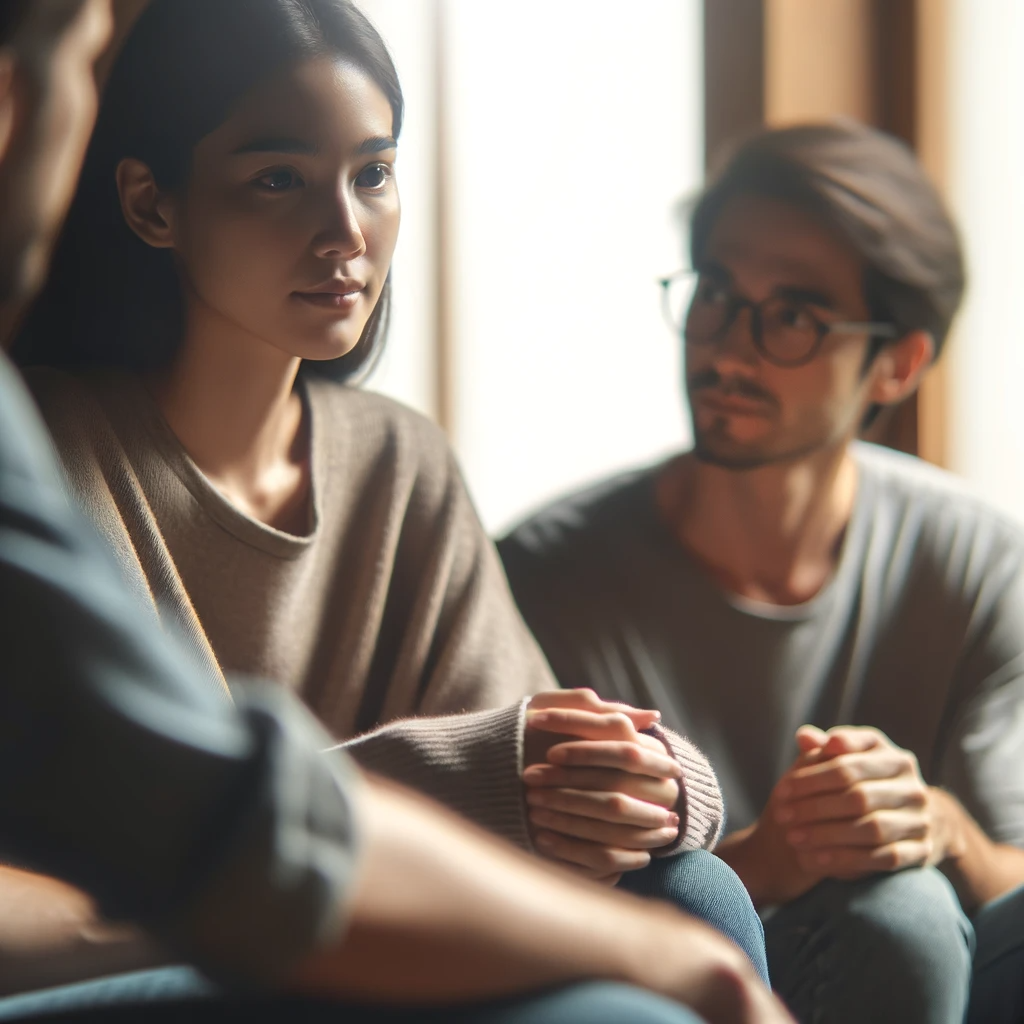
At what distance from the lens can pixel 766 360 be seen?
3.88 ft

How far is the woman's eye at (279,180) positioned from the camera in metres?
0.71

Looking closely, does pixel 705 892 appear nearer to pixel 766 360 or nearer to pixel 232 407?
pixel 232 407

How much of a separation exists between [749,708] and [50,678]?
0.82m

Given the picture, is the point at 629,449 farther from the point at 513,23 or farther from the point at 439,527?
the point at 439,527

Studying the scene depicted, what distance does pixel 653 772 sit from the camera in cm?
74

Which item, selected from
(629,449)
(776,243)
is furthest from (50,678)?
(629,449)

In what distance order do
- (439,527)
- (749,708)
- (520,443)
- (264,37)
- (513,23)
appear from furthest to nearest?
(520,443) < (513,23) < (749,708) < (439,527) < (264,37)

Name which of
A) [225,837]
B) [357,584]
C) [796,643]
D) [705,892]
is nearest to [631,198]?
[796,643]

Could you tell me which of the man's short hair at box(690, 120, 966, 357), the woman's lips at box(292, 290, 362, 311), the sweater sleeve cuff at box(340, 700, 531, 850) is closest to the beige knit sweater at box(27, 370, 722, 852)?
the sweater sleeve cuff at box(340, 700, 531, 850)

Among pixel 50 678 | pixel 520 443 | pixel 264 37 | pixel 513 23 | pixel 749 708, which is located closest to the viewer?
pixel 50 678

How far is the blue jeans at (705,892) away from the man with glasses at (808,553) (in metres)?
0.20

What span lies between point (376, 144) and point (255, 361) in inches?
5.8

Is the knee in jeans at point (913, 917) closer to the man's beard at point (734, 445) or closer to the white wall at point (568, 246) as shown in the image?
the man's beard at point (734, 445)

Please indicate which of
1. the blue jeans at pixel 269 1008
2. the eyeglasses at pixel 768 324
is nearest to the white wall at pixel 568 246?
the eyeglasses at pixel 768 324
